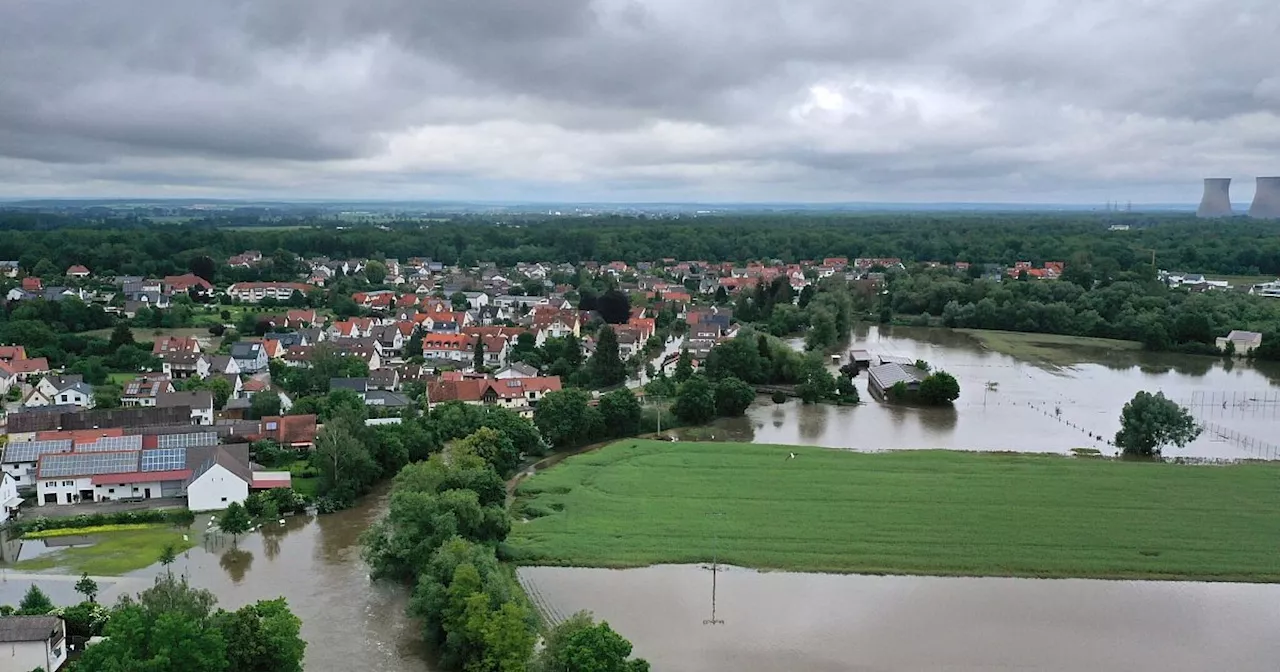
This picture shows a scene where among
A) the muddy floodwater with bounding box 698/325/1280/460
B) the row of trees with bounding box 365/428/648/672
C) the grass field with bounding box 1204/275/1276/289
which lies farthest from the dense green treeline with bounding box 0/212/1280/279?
the row of trees with bounding box 365/428/648/672

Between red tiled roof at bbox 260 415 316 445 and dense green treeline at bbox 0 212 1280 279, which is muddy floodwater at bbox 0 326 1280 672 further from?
dense green treeline at bbox 0 212 1280 279

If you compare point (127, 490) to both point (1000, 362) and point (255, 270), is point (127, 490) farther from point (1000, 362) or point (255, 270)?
point (255, 270)

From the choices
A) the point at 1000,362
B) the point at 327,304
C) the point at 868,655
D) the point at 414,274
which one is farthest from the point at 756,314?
the point at 868,655

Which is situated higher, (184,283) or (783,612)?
(184,283)

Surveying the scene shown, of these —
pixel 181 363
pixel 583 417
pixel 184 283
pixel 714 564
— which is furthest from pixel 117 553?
pixel 184 283

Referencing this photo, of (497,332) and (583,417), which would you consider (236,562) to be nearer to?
(583,417)
